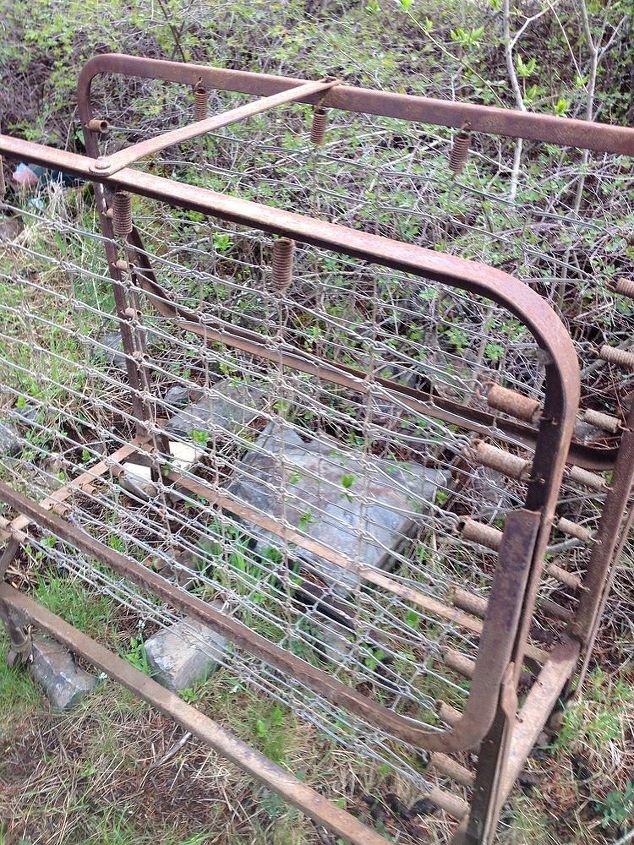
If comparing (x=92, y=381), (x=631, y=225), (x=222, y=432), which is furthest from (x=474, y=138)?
(x=222, y=432)

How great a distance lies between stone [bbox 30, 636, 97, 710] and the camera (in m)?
1.99

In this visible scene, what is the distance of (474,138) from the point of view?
3070mm

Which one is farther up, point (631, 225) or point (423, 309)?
point (631, 225)

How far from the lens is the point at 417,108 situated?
5.77 ft

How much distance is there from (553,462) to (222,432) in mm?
754

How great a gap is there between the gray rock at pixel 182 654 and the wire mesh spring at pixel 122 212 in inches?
41.1

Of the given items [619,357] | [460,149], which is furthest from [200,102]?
[619,357]

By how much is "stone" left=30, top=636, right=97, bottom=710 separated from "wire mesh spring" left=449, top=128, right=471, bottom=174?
1.71 m

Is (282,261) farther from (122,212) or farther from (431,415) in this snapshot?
(431,415)

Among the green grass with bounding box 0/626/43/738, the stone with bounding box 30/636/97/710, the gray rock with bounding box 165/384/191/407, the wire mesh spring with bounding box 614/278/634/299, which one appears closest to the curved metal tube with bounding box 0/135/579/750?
the wire mesh spring with bounding box 614/278/634/299

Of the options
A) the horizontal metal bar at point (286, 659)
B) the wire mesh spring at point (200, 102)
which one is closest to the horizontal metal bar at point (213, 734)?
the horizontal metal bar at point (286, 659)

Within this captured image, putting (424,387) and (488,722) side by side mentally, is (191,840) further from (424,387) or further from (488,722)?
(424,387)

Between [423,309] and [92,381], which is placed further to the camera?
[92,381]

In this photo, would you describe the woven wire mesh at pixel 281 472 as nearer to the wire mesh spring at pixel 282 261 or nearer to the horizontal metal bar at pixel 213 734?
the wire mesh spring at pixel 282 261
